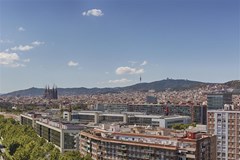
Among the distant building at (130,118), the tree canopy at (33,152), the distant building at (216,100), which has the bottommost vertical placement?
the tree canopy at (33,152)

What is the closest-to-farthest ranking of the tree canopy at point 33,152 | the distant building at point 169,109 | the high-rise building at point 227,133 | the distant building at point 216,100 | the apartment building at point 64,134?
the tree canopy at point 33,152, the high-rise building at point 227,133, the apartment building at point 64,134, the distant building at point 216,100, the distant building at point 169,109

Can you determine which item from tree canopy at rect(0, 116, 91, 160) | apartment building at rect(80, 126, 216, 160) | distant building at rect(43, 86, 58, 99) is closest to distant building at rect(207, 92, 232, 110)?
tree canopy at rect(0, 116, 91, 160)

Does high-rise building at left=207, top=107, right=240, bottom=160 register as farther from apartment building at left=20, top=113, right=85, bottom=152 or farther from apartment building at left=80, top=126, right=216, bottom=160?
apartment building at left=20, top=113, right=85, bottom=152

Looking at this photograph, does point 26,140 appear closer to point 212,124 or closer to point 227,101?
point 212,124

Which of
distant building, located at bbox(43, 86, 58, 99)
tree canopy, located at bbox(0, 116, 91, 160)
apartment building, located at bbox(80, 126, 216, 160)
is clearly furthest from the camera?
distant building, located at bbox(43, 86, 58, 99)

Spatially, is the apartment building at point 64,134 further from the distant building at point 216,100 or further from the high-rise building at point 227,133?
the distant building at point 216,100

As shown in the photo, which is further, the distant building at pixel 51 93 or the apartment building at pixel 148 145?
the distant building at pixel 51 93

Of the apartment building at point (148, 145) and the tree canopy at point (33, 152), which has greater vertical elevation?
the apartment building at point (148, 145)

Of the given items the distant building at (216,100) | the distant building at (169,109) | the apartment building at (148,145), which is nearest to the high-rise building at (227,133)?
the apartment building at (148,145)
